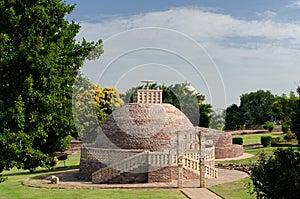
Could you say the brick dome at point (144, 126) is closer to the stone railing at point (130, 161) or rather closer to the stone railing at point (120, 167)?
the stone railing at point (130, 161)

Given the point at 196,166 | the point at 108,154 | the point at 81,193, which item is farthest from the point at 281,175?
the point at 108,154

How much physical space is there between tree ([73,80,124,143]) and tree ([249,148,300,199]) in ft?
86.6

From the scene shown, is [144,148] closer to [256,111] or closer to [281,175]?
[281,175]

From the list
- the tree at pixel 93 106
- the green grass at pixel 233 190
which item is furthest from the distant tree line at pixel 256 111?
the green grass at pixel 233 190

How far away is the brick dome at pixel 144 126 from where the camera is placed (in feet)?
75.8

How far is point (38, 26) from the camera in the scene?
49.3 feet

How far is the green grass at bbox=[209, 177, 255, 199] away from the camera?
666 inches

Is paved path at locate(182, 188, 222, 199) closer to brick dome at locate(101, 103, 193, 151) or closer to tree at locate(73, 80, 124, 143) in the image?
brick dome at locate(101, 103, 193, 151)

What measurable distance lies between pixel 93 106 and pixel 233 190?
2502 centimetres

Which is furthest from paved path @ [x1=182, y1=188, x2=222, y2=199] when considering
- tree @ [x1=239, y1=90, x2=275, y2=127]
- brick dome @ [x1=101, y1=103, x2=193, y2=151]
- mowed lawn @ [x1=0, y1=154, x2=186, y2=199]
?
tree @ [x1=239, y1=90, x2=275, y2=127]

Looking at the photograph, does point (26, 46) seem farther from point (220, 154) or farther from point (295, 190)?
point (220, 154)

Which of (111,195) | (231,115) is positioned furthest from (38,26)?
(231,115)

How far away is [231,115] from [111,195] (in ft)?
187

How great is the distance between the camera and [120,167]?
21.7m
